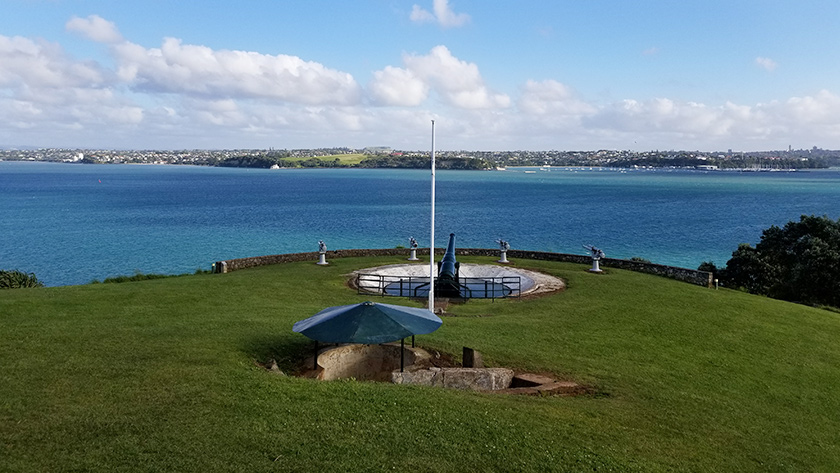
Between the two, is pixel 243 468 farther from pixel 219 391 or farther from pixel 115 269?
pixel 115 269

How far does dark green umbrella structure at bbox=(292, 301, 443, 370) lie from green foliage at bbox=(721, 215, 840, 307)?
87.4ft

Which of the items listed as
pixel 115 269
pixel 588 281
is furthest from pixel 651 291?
pixel 115 269

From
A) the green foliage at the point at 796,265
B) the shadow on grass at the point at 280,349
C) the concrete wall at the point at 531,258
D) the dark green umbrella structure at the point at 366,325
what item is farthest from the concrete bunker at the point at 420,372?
the green foliage at the point at 796,265

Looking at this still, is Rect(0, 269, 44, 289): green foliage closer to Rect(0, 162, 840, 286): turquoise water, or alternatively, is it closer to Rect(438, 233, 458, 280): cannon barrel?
Rect(438, 233, 458, 280): cannon barrel

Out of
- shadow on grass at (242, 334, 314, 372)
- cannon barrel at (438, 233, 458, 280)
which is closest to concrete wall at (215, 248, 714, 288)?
cannon barrel at (438, 233, 458, 280)

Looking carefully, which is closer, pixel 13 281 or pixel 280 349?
pixel 280 349

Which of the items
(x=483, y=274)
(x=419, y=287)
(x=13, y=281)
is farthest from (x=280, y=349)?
(x=13, y=281)

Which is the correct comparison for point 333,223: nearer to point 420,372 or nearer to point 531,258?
point 531,258

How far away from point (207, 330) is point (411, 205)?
98392mm

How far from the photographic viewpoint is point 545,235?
75438 mm

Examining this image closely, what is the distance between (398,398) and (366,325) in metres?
1.96

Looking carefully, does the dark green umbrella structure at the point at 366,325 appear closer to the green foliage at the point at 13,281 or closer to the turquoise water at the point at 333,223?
the green foliage at the point at 13,281

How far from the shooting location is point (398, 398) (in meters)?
10.2

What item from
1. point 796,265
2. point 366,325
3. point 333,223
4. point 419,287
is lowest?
point 333,223
